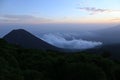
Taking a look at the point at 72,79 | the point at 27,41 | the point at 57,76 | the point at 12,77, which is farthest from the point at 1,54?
the point at 27,41

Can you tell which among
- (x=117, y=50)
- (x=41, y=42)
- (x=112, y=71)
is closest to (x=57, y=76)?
(x=112, y=71)

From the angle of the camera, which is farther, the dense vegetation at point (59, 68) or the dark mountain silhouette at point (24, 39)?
the dark mountain silhouette at point (24, 39)

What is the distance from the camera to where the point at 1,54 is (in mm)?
24000

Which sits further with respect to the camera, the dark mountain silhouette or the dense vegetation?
the dark mountain silhouette

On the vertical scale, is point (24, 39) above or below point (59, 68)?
above

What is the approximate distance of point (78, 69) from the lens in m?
20.9

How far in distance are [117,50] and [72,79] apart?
1032 inches

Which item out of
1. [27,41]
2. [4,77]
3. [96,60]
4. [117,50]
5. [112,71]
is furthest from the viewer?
[27,41]

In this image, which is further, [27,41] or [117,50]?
[27,41]

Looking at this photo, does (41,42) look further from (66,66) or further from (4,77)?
(4,77)

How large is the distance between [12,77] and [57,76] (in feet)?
21.7

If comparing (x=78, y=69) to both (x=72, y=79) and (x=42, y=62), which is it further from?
(x=42, y=62)

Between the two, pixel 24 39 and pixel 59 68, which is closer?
pixel 59 68

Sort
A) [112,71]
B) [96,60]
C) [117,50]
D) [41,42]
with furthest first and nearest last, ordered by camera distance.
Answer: [41,42] → [117,50] → [96,60] → [112,71]
